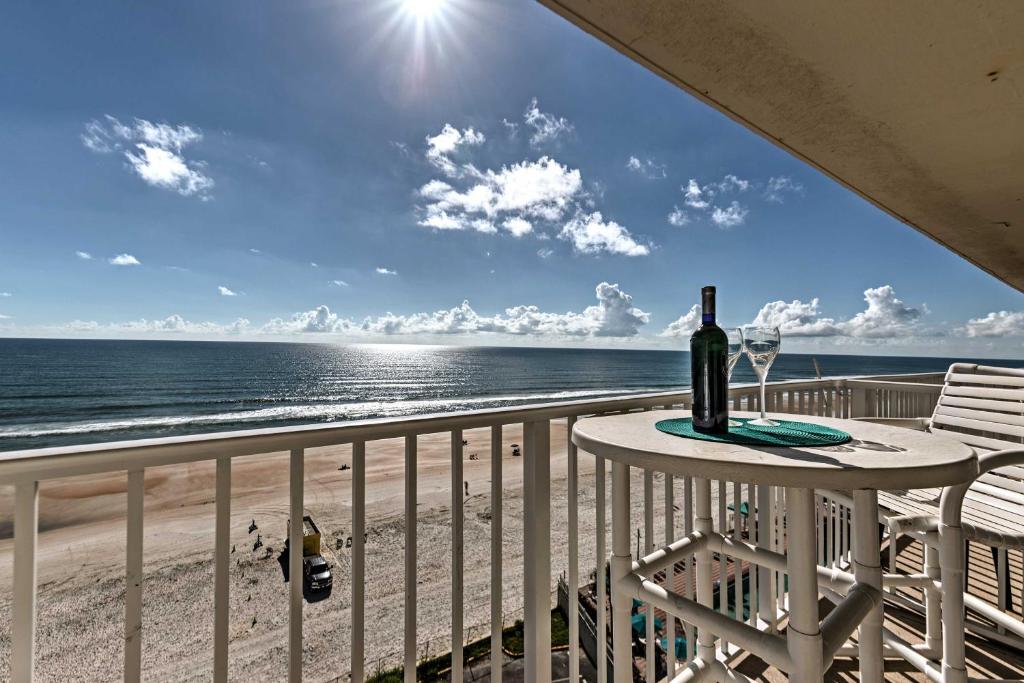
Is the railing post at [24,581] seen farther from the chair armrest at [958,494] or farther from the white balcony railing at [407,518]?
the chair armrest at [958,494]

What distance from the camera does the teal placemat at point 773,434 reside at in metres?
0.89

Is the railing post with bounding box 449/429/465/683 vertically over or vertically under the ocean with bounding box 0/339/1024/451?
over

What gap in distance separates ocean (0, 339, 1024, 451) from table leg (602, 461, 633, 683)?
841 centimetres

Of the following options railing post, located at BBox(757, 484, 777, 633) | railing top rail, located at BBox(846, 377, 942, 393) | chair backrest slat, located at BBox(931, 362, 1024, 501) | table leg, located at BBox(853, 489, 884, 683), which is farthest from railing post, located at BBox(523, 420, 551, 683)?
railing top rail, located at BBox(846, 377, 942, 393)

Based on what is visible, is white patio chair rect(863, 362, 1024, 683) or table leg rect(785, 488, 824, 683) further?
white patio chair rect(863, 362, 1024, 683)

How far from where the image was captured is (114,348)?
3522 cm

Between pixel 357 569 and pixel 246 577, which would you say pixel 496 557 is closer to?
pixel 357 569

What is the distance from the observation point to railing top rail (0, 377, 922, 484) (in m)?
0.72

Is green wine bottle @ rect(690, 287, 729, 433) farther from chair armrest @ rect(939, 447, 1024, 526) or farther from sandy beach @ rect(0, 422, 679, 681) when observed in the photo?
sandy beach @ rect(0, 422, 679, 681)

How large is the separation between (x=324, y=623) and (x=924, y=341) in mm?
39212

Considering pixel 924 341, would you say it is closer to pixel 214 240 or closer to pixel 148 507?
pixel 148 507

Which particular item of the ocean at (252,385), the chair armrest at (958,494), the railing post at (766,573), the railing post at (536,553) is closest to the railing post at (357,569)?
the railing post at (536,553)

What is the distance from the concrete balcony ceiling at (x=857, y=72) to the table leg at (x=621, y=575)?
1163 mm

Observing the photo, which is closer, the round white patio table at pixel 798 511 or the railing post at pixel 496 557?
the round white patio table at pixel 798 511
